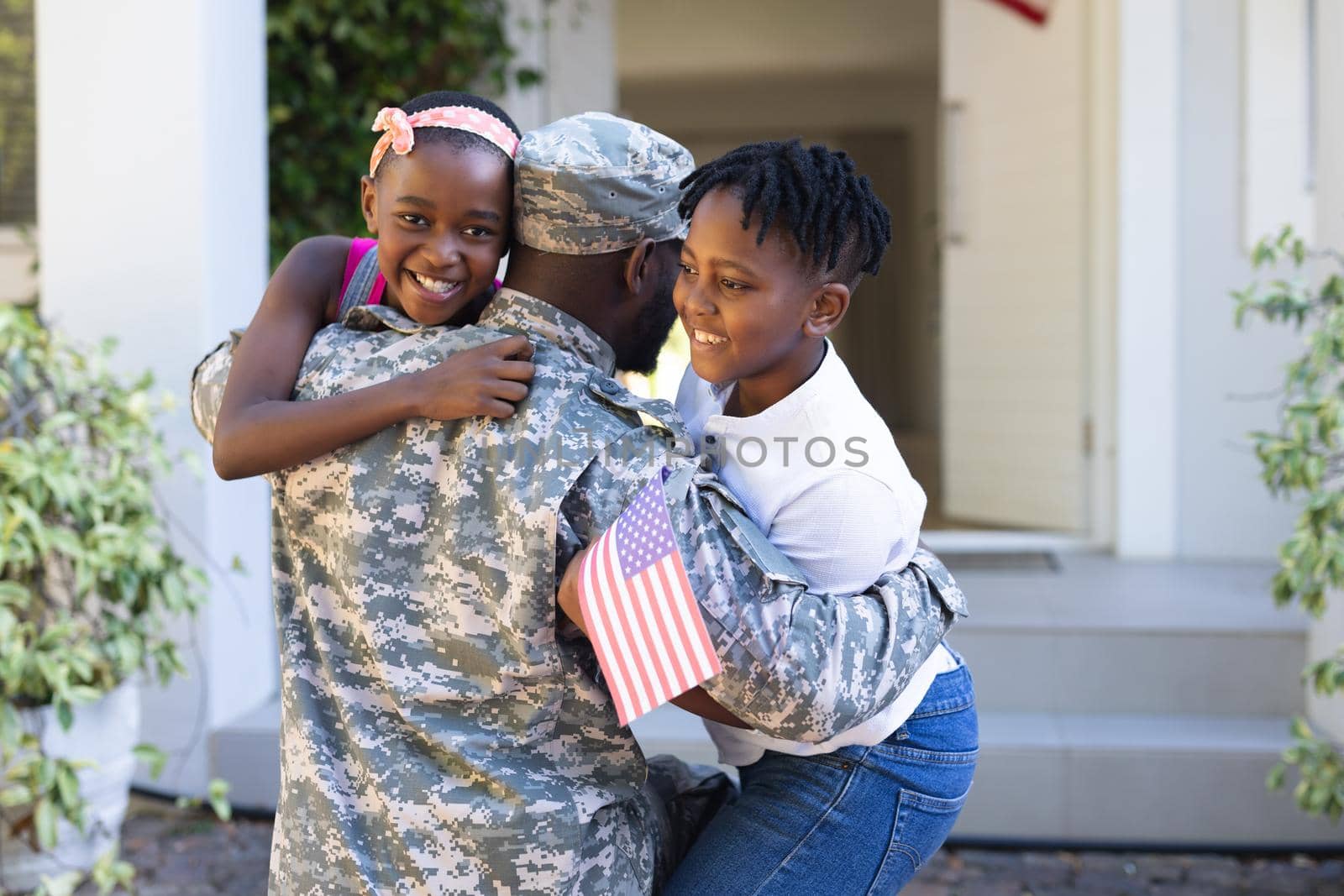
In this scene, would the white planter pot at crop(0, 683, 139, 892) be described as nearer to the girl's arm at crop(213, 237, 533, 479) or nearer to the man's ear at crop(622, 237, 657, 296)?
the girl's arm at crop(213, 237, 533, 479)

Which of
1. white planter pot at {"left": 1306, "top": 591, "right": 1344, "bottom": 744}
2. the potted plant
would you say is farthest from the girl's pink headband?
white planter pot at {"left": 1306, "top": 591, "right": 1344, "bottom": 744}

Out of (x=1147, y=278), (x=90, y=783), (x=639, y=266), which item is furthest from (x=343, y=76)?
(x=639, y=266)

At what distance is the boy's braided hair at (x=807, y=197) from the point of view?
1.35 meters

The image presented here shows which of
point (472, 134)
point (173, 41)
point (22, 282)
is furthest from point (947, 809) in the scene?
point (22, 282)

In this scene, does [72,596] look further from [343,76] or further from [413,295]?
[343,76]

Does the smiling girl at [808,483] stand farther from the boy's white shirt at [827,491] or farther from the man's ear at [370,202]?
the man's ear at [370,202]

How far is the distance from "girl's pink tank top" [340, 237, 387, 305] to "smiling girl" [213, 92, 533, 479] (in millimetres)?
65

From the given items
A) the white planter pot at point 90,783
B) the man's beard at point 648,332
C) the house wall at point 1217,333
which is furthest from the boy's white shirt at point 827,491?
the house wall at point 1217,333

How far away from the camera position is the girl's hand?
1.27 m

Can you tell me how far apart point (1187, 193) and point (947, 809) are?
4.15 metres

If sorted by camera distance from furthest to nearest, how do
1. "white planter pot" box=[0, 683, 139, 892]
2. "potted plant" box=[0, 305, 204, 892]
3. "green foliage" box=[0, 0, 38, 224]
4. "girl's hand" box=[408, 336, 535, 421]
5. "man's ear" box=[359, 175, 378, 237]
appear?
1. "green foliage" box=[0, 0, 38, 224]
2. "white planter pot" box=[0, 683, 139, 892]
3. "potted plant" box=[0, 305, 204, 892]
4. "man's ear" box=[359, 175, 378, 237]
5. "girl's hand" box=[408, 336, 535, 421]

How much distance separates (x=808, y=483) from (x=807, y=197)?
0.29m

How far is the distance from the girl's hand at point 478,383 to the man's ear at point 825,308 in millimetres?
301

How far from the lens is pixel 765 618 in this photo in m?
1.21
